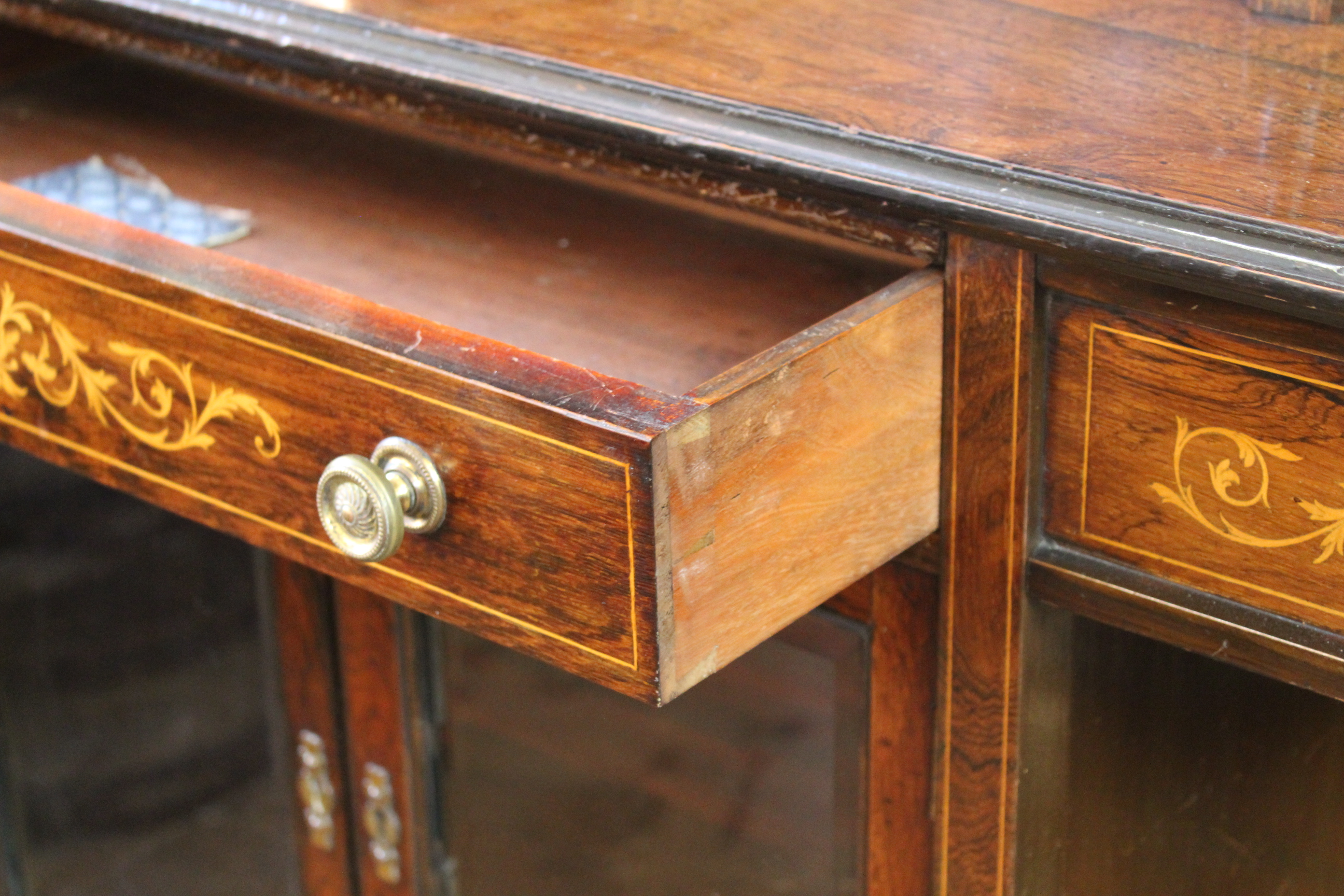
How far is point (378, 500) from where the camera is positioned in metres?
0.62

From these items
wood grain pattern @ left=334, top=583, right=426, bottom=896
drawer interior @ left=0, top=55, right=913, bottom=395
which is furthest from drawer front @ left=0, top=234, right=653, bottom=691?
wood grain pattern @ left=334, top=583, right=426, bottom=896

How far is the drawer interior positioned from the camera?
30.5 inches

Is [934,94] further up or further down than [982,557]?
further up

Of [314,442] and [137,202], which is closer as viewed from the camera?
[314,442]

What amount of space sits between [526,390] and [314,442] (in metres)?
0.12

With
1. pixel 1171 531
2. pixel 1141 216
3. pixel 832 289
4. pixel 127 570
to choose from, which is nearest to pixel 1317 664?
pixel 1171 531

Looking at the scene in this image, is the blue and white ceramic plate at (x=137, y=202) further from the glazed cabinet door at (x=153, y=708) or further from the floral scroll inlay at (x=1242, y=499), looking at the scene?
the floral scroll inlay at (x=1242, y=499)

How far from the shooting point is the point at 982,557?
0.69 meters

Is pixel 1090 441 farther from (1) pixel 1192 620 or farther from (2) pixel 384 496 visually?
(2) pixel 384 496

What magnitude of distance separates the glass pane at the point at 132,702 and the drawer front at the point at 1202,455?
0.56 meters

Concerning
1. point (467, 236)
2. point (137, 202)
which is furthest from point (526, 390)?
point (137, 202)

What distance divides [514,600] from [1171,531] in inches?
9.4

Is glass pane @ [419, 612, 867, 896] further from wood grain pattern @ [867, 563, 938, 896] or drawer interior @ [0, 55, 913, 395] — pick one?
drawer interior @ [0, 55, 913, 395]

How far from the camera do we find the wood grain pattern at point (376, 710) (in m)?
0.98
